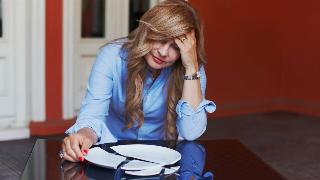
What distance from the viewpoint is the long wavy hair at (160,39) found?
5.87ft

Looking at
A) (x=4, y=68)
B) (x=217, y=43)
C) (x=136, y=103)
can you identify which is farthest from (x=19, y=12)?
(x=136, y=103)

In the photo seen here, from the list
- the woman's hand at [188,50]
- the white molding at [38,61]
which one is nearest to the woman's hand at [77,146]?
the woman's hand at [188,50]

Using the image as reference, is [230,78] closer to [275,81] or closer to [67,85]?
[275,81]

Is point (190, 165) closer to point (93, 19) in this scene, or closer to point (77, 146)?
point (77, 146)

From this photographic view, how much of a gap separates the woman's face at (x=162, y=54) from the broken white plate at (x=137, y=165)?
0.44 m

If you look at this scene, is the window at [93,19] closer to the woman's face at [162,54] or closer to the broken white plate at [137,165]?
the woman's face at [162,54]

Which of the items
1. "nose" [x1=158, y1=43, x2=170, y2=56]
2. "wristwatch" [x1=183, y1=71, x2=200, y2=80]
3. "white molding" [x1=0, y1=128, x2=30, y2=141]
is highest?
"nose" [x1=158, y1=43, x2=170, y2=56]

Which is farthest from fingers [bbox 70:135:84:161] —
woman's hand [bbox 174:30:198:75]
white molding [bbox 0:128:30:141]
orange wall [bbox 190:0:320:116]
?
orange wall [bbox 190:0:320:116]

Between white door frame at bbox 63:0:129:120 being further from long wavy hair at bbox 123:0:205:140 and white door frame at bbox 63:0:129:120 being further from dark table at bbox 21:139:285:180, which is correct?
dark table at bbox 21:139:285:180

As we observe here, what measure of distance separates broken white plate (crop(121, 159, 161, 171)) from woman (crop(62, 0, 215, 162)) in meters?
0.27

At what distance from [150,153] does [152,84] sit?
1.38 ft

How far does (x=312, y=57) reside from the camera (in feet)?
22.5

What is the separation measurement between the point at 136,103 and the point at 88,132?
27cm

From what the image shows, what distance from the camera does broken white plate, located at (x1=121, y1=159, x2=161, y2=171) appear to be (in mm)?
1480
